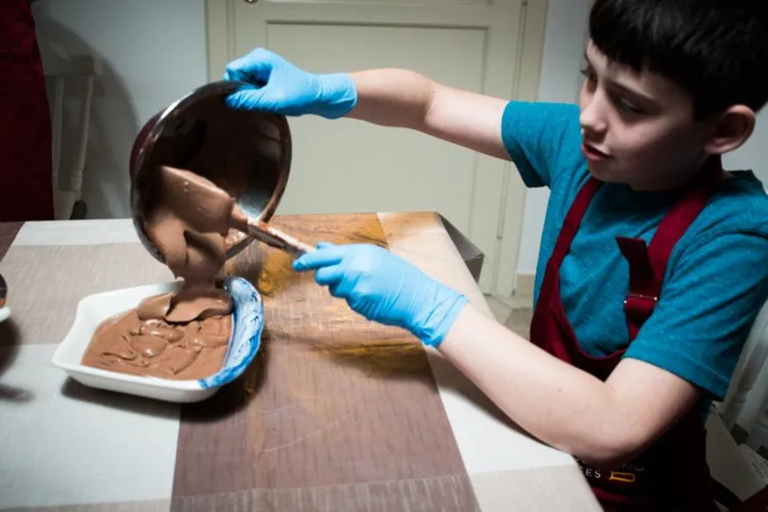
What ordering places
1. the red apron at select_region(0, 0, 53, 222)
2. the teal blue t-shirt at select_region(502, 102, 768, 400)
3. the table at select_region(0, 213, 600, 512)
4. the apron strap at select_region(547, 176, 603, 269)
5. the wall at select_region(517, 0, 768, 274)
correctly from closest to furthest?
1. the table at select_region(0, 213, 600, 512)
2. the teal blue t-shirt at select_region(502, 102, 768, 400)
3. the apron strap at select_region(547, 176, 603, 269)
4. the red apron at select_region(0, 0, 53, 222)
5. the wall at select_region(517, 0, 768, 274)

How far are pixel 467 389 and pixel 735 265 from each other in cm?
39

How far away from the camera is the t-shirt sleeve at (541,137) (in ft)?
4.14

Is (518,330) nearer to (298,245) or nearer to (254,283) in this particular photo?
(254,283)

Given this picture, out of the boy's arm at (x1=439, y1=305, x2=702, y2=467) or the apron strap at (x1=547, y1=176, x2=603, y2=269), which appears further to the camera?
the apron strap at (x1=547, y1=176, x2=603, y2=269)

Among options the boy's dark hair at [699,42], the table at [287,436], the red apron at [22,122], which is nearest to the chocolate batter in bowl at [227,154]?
the table at [287,436]

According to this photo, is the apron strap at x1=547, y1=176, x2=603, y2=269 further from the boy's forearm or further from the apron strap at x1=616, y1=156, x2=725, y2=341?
the boy's forearm

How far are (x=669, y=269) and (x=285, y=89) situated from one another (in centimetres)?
65

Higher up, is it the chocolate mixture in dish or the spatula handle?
the spatula handle

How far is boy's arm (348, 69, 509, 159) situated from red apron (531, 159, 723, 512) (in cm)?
26

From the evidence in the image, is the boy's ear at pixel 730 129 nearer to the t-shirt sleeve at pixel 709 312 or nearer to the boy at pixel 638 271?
the boy at pixel 638 271

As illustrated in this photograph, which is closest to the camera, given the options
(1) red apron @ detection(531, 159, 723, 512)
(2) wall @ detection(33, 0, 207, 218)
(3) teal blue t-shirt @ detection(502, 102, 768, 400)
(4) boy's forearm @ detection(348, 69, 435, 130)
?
(3) teal blue t-shirt @ detection(502, 102, 768, 400)

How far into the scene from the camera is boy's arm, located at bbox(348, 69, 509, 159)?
4.42ft

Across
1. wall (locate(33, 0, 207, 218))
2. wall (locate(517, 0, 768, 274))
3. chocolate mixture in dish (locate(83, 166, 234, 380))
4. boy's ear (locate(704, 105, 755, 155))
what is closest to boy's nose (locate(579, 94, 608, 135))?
boy's ear (locate(704, 105, 755, 155))

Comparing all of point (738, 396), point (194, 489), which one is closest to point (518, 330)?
point (738, 396)
